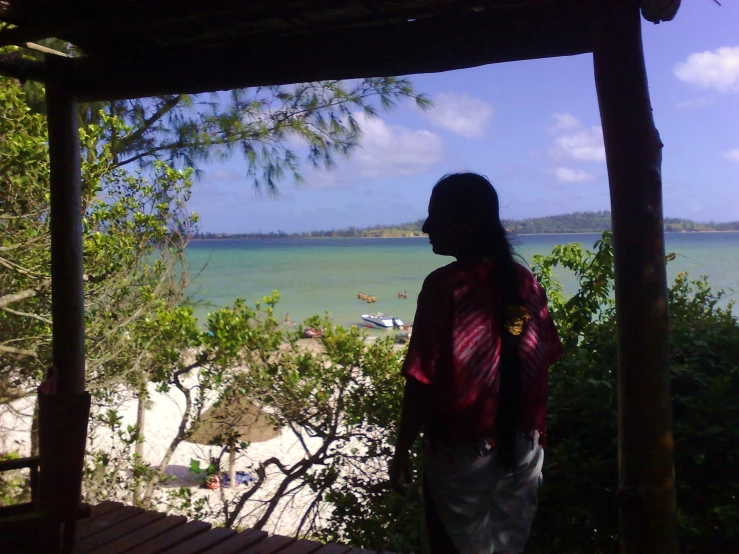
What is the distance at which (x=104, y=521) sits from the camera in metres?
2.60

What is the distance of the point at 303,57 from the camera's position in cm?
216

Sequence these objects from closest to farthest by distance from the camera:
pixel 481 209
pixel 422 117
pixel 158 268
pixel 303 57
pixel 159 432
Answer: pixel 481 209 < pixel 303 57 < pixel 422 117 < pixel 158 268 < pixel 159 432

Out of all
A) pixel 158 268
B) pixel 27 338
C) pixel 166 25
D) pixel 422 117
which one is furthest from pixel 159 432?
pixel 166 25

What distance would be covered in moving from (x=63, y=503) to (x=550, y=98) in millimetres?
2605

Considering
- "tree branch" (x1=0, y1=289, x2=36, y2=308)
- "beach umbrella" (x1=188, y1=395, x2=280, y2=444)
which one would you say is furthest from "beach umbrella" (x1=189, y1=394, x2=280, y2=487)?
"tree branch" (x1=0, y1=289, x2=36, y2=308)

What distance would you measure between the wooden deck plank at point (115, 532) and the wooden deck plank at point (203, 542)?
251 mm

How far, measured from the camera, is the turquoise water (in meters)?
7.93

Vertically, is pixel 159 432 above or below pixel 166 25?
below

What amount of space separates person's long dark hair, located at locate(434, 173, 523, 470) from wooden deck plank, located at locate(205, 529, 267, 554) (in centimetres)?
124

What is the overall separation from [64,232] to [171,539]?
123cm

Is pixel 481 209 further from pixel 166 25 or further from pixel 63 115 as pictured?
pixel 63 115

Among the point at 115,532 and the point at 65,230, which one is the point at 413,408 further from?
the point at 65,230

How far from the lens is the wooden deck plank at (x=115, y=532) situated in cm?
237

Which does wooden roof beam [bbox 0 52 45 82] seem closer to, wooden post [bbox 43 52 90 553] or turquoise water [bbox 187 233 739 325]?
wooden post [bbox 43 52 90 553]
